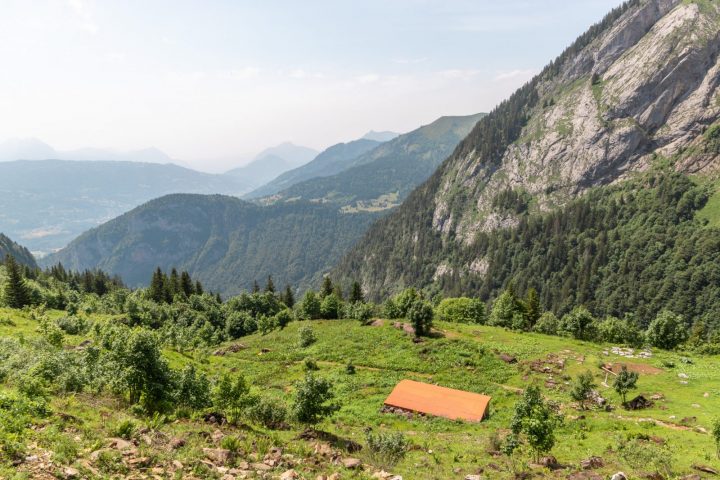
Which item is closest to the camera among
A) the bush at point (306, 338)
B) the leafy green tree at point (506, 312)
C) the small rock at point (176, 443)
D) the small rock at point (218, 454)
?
the small rock at point (218, 454)

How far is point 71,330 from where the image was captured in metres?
73.4

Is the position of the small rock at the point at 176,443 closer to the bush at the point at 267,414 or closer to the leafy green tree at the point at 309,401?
the bush at the point at 267,414

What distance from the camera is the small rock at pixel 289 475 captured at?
22844 millimetres

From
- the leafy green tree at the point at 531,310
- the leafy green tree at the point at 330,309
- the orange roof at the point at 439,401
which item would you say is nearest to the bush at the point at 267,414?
the orange roof at the point at 439,401

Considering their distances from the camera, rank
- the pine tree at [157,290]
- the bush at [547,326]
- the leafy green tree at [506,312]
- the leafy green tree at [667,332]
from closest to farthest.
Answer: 1. the leafy green tree at [667,332]
2. the bush at [547,326]
3. the leafy green tree at [506,312]
4. the pine tree at [157,290]

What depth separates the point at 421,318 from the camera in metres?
82.2

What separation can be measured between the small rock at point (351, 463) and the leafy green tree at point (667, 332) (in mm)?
86359

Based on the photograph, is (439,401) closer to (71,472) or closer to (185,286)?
(71,472)

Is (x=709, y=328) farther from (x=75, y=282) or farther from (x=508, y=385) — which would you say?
(x=75, y=282)

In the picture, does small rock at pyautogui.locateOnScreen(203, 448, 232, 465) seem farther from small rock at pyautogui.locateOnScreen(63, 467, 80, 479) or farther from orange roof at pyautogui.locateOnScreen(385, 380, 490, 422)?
orange roof at pyautogui.locateOnScreen(385, 380, 490, 422)

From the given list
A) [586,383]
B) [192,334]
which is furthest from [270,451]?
[192,334]

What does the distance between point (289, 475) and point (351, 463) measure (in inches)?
242

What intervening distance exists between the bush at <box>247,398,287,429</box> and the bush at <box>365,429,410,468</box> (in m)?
9.30

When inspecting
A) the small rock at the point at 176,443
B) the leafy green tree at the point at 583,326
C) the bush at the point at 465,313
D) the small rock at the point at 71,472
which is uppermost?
the small rock at the point at 71,472
